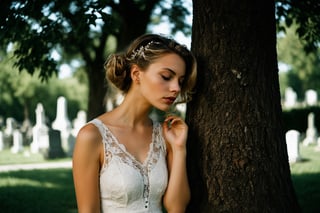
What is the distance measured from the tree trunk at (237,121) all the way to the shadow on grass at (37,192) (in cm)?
466

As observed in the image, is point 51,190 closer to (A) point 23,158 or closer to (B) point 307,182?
(B) point 307,182

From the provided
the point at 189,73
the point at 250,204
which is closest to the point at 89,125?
the point at 189,73

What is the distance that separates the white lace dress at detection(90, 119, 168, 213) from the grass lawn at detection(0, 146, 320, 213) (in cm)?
441

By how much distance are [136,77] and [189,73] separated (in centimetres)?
35

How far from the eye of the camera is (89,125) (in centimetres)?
281

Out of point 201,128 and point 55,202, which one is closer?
point 201,128

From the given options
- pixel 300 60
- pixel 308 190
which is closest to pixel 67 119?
pixel 308 190

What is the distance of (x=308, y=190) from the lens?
8086 mm

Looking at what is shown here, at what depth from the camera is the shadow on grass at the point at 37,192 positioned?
7242mm

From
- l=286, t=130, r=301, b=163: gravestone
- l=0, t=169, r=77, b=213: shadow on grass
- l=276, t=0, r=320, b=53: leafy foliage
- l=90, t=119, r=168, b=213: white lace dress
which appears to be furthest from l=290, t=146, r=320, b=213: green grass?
l=90, t=119, r=168, b=213: white lace dress

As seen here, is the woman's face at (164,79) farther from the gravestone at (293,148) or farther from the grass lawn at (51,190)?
the gravestone at (293,148)

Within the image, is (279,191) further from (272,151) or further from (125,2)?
(125,2)

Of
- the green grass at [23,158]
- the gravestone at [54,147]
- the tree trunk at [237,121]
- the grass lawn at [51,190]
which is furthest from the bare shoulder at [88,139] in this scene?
the gravestone at [54,147]

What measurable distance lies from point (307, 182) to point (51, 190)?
5.11 meters
